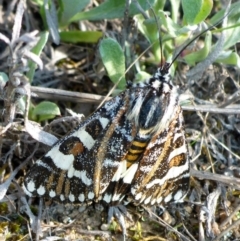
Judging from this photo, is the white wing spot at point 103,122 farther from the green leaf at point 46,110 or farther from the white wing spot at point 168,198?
the white wing spot at point 168,198

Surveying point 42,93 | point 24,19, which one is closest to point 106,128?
point 42,93

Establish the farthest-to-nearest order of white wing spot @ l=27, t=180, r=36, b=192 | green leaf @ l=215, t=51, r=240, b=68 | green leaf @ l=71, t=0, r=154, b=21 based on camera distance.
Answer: green leaf @ l=71, t=0, r=154, b=21 < green leaf @ l=215, t=51, r=240, b=68 < white wing spot @ l=27, t=180, r=36, b=192

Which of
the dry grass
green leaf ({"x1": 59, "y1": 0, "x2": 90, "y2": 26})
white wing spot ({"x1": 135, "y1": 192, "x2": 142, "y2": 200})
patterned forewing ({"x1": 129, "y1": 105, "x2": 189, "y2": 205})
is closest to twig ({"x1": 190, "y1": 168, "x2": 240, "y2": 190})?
the dry grass

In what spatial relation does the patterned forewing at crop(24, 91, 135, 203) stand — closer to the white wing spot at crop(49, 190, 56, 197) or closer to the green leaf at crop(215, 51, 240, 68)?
the white wing spot at crop(49, 190, 56, 197)

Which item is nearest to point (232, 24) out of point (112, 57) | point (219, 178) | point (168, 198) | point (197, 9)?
point (197, 9)

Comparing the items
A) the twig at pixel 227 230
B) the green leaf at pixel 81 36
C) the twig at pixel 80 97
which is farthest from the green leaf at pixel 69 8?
the twig at pixel 227 230
